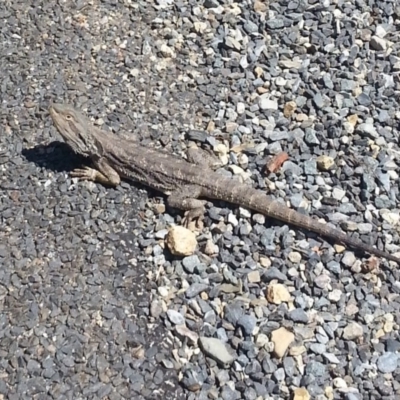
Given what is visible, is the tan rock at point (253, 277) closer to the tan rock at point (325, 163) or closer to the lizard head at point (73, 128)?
the tan rock at point (325, 163)

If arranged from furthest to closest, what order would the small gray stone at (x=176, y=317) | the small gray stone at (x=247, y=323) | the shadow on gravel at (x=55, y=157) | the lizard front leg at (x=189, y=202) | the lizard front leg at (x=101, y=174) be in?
1. the shadow on gravel at (x=55, y=157)
2. the lizard front leg at (x=101, y=174)
3. the lizard front leg at (x=189, y=202)
4. the small gray stone at (x=176, y=317)
5. the small gray stone at (x=247, y=323)

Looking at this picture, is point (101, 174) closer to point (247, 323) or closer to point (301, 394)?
point (247, 323)

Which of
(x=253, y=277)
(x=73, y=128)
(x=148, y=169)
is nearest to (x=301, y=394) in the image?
(x=253, y=277)

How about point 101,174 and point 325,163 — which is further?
point 101,174

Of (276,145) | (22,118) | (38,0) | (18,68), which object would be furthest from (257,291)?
(38,0)

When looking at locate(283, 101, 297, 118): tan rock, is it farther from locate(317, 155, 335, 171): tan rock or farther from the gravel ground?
locate(317, 155, 335, 171): tan rock

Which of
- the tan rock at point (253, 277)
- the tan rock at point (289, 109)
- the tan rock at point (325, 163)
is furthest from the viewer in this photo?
the tan rock at point (289, 109)

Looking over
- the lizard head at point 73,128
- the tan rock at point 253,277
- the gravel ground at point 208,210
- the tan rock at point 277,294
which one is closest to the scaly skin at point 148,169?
the lizard head at point 73,128
